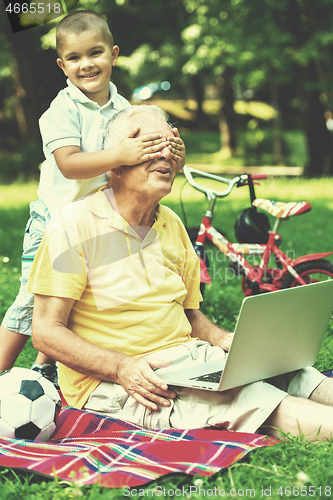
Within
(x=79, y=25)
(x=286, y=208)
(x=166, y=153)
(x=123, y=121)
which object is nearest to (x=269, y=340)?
(x=166, y=153)

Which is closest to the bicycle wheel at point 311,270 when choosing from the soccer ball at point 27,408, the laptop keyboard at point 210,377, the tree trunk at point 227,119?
the laptop keyboard at point 210,377

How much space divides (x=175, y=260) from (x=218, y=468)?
3.48 ft

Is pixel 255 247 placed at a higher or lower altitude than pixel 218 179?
lower

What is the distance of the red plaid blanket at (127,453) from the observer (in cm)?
187

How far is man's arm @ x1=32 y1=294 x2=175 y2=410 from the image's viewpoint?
2.19 metres

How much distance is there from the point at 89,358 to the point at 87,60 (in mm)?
1486

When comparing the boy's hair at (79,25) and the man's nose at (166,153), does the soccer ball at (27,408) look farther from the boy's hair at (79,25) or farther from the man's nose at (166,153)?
the boy's hair at (79,25)

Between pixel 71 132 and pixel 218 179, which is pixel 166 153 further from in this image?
pixel 218 179

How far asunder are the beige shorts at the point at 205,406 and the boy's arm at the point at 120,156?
85cm

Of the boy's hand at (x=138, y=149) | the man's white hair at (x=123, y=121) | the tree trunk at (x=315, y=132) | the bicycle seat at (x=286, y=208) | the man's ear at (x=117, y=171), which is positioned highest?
the man's white hair at (x=123, y=121)

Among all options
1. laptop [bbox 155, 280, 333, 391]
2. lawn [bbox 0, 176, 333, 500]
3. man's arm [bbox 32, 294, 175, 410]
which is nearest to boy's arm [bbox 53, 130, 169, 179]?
man's arm [bbox 32, 294, 175, 410]

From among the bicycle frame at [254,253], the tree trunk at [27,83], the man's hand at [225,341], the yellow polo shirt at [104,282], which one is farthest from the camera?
the tree trunk at [27,83]

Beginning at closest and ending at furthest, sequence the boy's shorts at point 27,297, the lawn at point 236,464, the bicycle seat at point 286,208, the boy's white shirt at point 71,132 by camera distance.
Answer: the lawn at point 236,464 → the boy's white shirt at point 71,132 → the boy's shorts at point 27,297 → the bicycle seat at point 286,208

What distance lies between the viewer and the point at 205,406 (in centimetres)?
224
